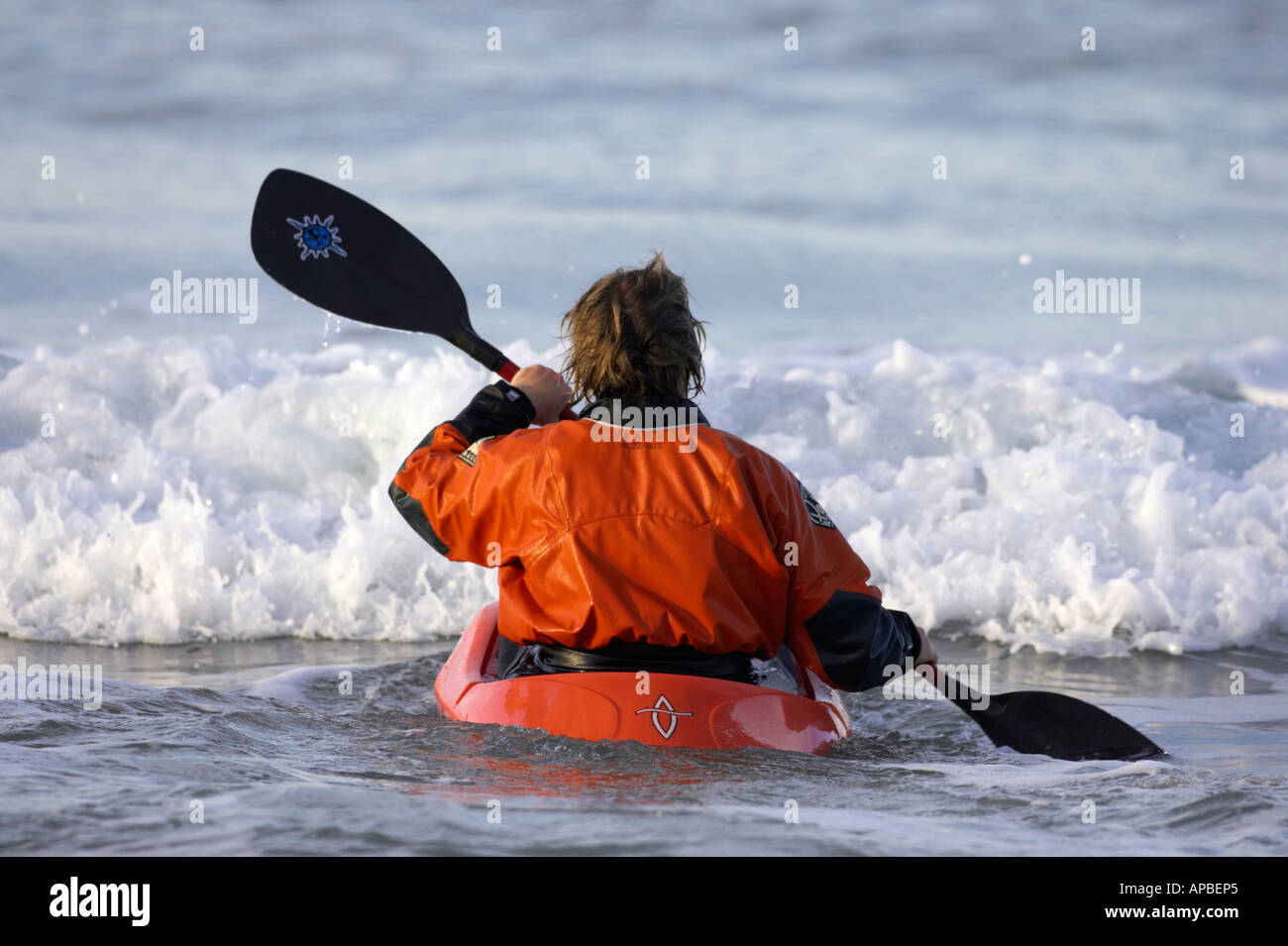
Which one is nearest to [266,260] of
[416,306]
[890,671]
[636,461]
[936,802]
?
[416,306]

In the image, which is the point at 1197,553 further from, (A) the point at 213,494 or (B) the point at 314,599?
(A) the point at 213,494

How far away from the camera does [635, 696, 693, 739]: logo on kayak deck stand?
303 cm

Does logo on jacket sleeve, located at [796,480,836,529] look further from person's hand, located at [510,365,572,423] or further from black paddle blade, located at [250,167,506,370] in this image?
black paddle blade, located at [250,167,506,370]

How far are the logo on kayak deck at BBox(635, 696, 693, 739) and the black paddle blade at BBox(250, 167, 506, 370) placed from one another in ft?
4.71

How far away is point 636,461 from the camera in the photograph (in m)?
2.96

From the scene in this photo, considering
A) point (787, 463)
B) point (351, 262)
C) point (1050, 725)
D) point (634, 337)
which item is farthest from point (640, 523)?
point (787, 463)

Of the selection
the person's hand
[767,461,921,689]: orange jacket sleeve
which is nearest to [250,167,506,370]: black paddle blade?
the person's hand

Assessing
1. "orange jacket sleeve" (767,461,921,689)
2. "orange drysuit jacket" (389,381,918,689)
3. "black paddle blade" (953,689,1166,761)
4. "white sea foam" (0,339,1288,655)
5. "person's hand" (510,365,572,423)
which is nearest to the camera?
"orange drysuit jacket" (389,381,918,689)

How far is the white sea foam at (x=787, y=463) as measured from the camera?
5938mm

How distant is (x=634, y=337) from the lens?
3.16 metres

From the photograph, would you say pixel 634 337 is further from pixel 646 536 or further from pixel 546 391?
pixel 646 536

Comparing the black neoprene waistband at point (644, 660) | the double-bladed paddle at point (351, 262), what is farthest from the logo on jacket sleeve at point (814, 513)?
the double-bladed paddle at point (351, 262)

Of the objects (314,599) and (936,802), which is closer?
(936,802)
